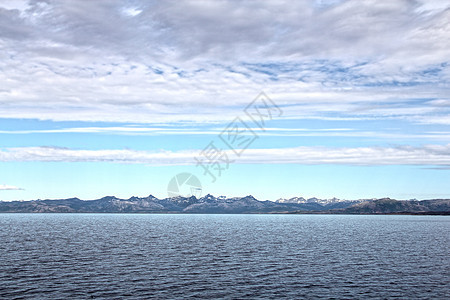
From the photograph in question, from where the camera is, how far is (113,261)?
8438 centimetres

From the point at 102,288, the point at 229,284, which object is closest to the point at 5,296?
the point at 102,288

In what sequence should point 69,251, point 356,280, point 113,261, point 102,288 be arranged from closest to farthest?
point 102,288 → point 356,280 → point 113,261 → point 69,251

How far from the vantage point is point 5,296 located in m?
53.2

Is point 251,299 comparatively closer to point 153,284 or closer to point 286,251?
point 153,284

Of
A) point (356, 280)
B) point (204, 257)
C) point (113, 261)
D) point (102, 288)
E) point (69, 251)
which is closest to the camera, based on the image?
point (102, 288)

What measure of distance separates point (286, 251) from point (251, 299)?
53308 millimetres

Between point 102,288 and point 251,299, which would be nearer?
point 251,299

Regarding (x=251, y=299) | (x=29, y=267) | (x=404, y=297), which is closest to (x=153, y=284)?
(x=251, y=299)

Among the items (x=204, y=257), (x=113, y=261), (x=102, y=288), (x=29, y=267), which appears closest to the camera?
(x=102, y=288)

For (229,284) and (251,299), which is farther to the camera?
(229,284)

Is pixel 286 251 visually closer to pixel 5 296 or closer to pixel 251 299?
pixel 251 299

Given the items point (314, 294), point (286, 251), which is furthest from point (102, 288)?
point (286, 251)

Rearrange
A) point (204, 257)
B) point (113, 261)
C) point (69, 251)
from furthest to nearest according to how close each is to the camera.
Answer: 1. point (69, 251)
2. point (204, 257)
3. point (113, 261)

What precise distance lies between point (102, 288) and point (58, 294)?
253 inches
